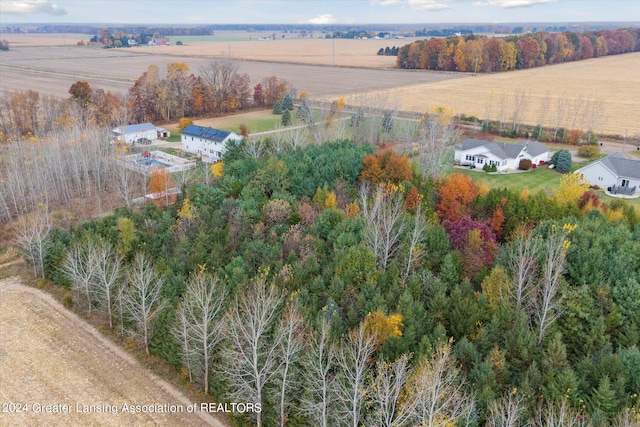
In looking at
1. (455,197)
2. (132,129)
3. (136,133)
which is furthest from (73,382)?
(132,129)

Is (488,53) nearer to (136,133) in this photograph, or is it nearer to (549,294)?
(136,133)

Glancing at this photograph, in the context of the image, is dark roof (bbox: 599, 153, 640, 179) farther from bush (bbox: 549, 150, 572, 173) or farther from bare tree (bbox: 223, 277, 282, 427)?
bare tree (bbox: 223, 277, 282, 427)

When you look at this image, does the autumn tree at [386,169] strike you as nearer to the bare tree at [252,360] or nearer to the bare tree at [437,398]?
the bare tree at [252,360]

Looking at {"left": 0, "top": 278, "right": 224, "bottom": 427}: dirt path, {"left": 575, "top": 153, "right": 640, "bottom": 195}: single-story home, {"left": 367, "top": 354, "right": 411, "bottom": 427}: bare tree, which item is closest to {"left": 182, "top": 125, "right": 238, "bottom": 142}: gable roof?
{"left": 0, "top": 278, "right": 224, "bottom": 427}: dirt path

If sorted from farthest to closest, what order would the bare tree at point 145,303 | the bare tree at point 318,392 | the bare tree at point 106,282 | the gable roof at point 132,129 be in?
the gable roof at point 132,129 → the bare tree at point 106,282 → the bare tree at point 145,303 → the bare tree at point 318,392

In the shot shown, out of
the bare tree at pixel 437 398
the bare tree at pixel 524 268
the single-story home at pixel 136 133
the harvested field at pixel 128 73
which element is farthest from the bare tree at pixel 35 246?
the harvested field at pixel 128 73
